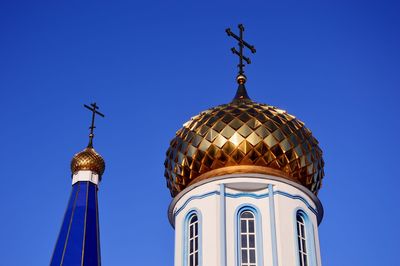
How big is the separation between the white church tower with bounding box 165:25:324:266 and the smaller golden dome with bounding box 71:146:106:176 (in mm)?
3454

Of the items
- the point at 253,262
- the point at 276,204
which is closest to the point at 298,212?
the point at 276,204

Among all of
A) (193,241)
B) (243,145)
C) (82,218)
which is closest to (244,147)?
(243,145)

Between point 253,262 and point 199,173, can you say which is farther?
point 199,173

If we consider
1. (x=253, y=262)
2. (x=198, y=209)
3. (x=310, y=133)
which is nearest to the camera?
(x=253, y=262)

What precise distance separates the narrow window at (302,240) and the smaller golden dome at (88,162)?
585 cm

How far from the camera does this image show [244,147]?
1368 cm

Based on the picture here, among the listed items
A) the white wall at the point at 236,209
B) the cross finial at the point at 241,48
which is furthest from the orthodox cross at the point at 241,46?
the white wall at the point at 236,209

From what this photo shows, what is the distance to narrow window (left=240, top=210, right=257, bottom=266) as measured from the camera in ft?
41.8

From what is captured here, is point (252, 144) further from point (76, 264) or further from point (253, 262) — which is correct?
point (76, 264)

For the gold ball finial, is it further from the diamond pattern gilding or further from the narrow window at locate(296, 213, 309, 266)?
the narrow window at locate(296, 213, 309, 266)

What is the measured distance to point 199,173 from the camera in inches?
550

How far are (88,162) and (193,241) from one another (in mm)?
5089

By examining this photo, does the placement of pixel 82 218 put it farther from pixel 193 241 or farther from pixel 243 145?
pixel 243 145

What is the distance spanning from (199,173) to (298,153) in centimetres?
184
